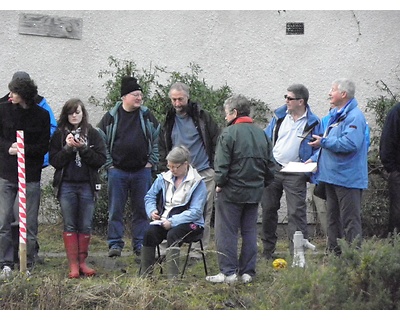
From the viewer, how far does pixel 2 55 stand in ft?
39.1

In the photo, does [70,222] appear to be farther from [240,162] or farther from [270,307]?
[270,307]

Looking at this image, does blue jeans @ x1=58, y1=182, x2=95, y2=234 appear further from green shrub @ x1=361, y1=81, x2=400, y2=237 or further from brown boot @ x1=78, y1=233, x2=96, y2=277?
green shrub @ x1=361, y1=81, x2=400, y2=237

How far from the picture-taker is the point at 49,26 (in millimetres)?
Result: 11914

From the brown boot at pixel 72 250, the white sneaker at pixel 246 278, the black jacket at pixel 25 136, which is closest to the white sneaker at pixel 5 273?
the brown boot at pixel 72 250

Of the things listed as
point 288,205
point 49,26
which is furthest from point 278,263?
point 49,26

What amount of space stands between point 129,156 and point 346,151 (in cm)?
219

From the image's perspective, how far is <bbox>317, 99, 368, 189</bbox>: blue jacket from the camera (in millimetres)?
9336

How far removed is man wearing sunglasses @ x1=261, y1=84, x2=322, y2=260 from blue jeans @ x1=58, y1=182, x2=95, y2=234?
5.98 feet

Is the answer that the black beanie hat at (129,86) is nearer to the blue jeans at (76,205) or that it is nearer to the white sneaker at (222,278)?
the blue jeans at (76,205)

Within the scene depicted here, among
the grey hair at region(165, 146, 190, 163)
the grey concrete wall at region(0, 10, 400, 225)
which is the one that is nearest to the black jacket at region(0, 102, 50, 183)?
the grey hair at region(165, 146, 190, 163)

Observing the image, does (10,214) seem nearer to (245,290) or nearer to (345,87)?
(245,290)

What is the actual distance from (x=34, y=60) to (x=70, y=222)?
126 inches

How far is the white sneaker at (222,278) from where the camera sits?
8883 millimetres

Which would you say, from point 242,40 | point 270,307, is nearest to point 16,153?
point 270,307
